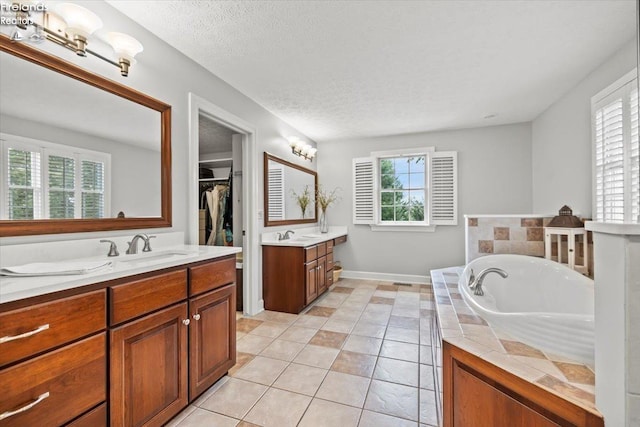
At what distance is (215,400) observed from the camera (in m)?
1.75

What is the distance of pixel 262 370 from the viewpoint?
2.09m

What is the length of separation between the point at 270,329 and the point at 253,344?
324 millimetres

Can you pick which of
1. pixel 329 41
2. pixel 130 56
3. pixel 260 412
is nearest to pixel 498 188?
pixel 329 41

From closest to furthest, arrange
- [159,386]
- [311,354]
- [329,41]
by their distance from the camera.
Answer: [159,386] < [329,41] < [311,354]

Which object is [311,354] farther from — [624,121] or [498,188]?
[498,188]

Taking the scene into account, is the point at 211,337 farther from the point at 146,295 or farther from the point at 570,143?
the point at 570,143

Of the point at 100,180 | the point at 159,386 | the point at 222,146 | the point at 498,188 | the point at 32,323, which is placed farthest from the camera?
the point at 222,146

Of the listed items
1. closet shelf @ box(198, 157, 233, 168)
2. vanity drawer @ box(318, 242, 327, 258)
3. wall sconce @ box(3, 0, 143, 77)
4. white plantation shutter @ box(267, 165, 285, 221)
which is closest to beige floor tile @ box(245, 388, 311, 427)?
vanity drawer @ box(318, 242, 327, 258)

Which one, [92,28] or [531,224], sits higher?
[92,28]

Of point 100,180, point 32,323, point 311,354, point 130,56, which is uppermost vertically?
point 130,56

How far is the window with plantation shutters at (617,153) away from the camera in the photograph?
6.89 feet

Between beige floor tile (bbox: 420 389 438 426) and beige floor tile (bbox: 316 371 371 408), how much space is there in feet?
1.14

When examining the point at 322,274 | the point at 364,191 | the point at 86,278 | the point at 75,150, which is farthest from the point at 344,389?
the point at 364,191

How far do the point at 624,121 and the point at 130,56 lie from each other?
3626 millimetres
